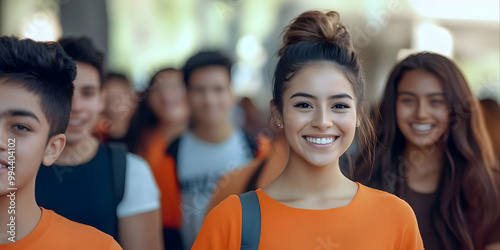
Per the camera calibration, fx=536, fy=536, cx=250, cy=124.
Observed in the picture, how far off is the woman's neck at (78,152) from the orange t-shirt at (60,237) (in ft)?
1.37

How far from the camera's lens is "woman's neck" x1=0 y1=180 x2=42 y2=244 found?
1496 mm

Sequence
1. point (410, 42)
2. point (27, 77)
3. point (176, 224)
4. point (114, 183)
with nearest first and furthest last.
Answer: point (27, 77), point (114, 183), point (176, 224), point (410, 42)

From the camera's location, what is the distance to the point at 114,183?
2012 mm

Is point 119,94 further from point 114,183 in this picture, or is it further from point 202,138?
point 114,183

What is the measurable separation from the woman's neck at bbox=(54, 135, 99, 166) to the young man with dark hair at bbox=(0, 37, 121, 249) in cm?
42

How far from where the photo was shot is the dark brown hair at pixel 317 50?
163 cm

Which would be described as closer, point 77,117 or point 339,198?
point 339,198

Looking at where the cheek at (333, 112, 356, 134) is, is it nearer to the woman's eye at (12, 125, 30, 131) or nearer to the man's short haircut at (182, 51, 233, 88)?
the woman's eye at (12, 125, 30, 131)

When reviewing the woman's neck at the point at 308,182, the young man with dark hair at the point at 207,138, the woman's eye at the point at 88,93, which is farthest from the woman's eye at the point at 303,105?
the young man with dark hair at the point at 207,138

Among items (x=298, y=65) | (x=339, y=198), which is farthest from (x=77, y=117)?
(x=339, y=198)

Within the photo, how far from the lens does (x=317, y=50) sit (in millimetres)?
1628

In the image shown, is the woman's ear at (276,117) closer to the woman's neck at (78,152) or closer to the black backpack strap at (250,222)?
the black backpack strap at (250,222)

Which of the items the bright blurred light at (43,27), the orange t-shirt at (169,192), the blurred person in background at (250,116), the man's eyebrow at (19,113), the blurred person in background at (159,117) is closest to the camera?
the man's eyebrow at (19,113)

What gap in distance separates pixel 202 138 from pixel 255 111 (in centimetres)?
123
